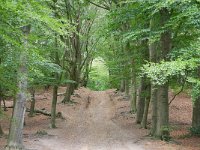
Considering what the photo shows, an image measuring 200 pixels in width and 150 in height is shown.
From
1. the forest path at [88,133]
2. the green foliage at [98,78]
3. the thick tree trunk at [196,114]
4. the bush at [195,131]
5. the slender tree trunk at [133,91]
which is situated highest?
the green foliage at [98,78]

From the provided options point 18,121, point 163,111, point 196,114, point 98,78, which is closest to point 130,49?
point 196,114

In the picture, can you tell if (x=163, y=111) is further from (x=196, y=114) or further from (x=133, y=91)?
(x=133, y=91)

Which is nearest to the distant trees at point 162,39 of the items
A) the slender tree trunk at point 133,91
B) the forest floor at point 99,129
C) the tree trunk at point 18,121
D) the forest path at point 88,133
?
the forest floor at point 99,129

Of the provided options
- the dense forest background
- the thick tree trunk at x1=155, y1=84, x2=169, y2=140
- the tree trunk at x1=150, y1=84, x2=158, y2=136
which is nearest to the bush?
the dense forest background

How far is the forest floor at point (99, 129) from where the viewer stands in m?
15.5

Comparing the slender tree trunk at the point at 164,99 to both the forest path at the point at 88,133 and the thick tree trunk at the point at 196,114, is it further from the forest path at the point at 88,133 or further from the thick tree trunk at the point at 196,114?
the thick tree trunk at the point at 196,114

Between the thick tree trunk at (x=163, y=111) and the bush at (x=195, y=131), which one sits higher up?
the thick tree trunk at (x=163, y=111)

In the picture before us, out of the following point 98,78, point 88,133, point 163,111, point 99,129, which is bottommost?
point 88,133

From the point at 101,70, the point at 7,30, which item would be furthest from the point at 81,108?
the point at 101,70

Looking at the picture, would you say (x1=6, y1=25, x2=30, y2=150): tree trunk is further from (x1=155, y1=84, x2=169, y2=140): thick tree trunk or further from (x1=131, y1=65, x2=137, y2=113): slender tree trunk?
(x1=131, y1=65, x2=137, y2=113): slender tree trunk

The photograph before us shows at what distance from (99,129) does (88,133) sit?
164 cm

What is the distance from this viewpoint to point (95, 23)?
3991 centimetres

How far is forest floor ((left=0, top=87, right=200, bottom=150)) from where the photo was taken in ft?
51.0

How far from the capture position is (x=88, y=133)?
19.7m
